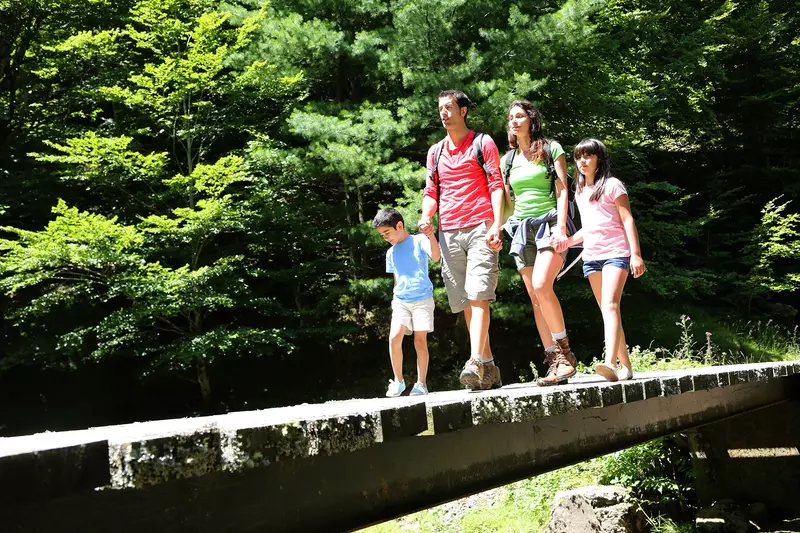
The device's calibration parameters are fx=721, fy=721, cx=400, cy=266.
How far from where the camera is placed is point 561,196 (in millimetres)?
4141

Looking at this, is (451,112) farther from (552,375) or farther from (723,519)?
(723,519)

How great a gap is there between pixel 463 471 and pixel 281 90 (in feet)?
38.5

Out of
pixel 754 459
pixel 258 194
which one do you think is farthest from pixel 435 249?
pixel 258 194

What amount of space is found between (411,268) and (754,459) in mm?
4608

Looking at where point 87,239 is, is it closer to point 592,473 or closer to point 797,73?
point 592,473

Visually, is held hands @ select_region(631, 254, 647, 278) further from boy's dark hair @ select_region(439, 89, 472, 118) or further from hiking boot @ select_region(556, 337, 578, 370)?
boy's dark hair @ select_region(439, 89, 472, 118)

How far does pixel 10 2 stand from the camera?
13.4 metres

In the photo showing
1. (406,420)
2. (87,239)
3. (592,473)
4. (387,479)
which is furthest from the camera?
(87,239)

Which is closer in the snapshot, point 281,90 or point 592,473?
point 592,473

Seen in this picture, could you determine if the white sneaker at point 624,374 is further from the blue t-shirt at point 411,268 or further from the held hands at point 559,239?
the blue t-shirt at point 411,268

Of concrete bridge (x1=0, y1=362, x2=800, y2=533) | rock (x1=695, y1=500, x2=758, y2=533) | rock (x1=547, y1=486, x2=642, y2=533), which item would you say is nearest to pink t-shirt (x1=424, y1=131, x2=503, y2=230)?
concrete bridge (x1=0, y1=362, x2=800, y2=533)

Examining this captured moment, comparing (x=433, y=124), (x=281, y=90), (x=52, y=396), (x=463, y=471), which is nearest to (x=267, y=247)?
(x=281, y=90)

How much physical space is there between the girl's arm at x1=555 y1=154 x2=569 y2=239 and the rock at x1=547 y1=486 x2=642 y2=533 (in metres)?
3.96

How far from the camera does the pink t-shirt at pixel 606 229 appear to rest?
4.37 m
